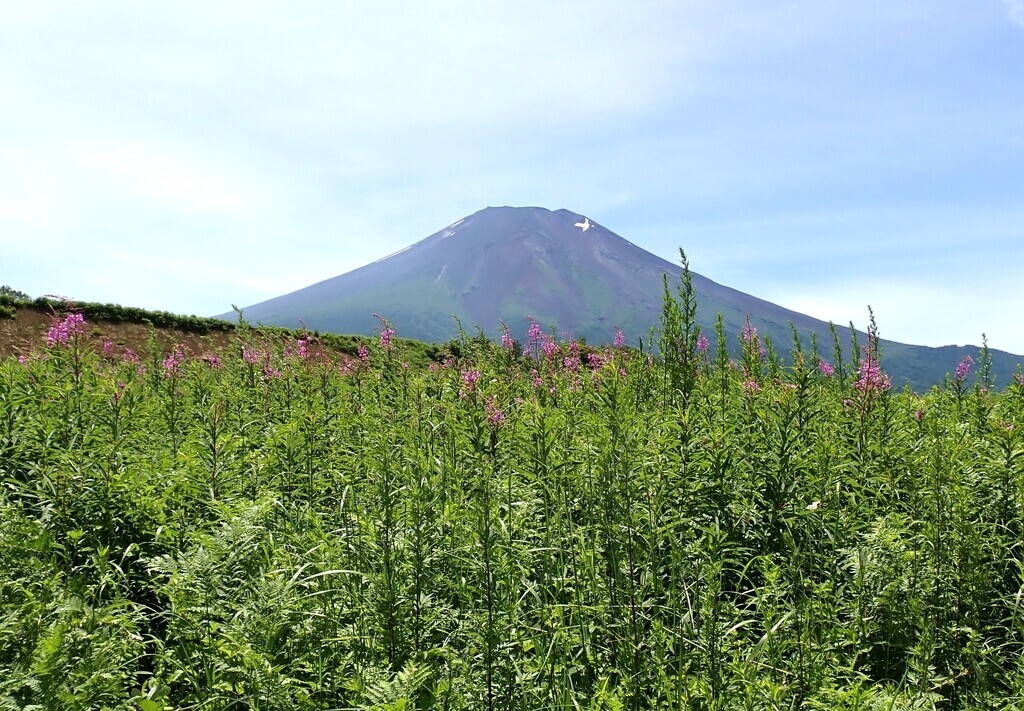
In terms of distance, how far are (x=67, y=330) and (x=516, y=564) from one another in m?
6.86

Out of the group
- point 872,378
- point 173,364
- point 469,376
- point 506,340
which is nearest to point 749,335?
point 872,378

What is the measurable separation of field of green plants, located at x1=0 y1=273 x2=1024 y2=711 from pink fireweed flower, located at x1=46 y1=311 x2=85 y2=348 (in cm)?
124

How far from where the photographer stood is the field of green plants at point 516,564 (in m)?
2.43

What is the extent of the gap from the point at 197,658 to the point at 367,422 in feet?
8.36

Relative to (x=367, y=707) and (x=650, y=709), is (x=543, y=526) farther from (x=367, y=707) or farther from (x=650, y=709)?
(x=367, y=707)

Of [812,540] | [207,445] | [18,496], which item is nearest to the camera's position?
[812,540]

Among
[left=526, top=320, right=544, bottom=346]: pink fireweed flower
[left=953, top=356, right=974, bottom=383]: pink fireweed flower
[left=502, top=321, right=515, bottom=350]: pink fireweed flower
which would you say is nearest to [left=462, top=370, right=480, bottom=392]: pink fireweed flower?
[left=502, top=321, right=515, bottom=350]: pink fireweed flower

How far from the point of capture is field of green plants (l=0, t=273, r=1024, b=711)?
243 cm

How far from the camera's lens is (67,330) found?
22.9 feet

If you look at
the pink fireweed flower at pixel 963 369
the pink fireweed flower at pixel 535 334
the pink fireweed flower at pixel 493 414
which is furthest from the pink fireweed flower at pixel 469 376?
the pink fireweed flower at pixel 963 369

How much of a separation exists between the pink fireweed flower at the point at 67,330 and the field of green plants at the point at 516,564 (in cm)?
124

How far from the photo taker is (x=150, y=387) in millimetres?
8039

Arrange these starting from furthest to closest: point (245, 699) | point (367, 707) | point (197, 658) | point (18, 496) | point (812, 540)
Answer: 1. point (18, 496)
2. point (812, 540)
3. point (197, 658)
4. point (245, 699)
5. point (367, 707)

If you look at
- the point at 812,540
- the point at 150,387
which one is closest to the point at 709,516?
the point at 812,540
